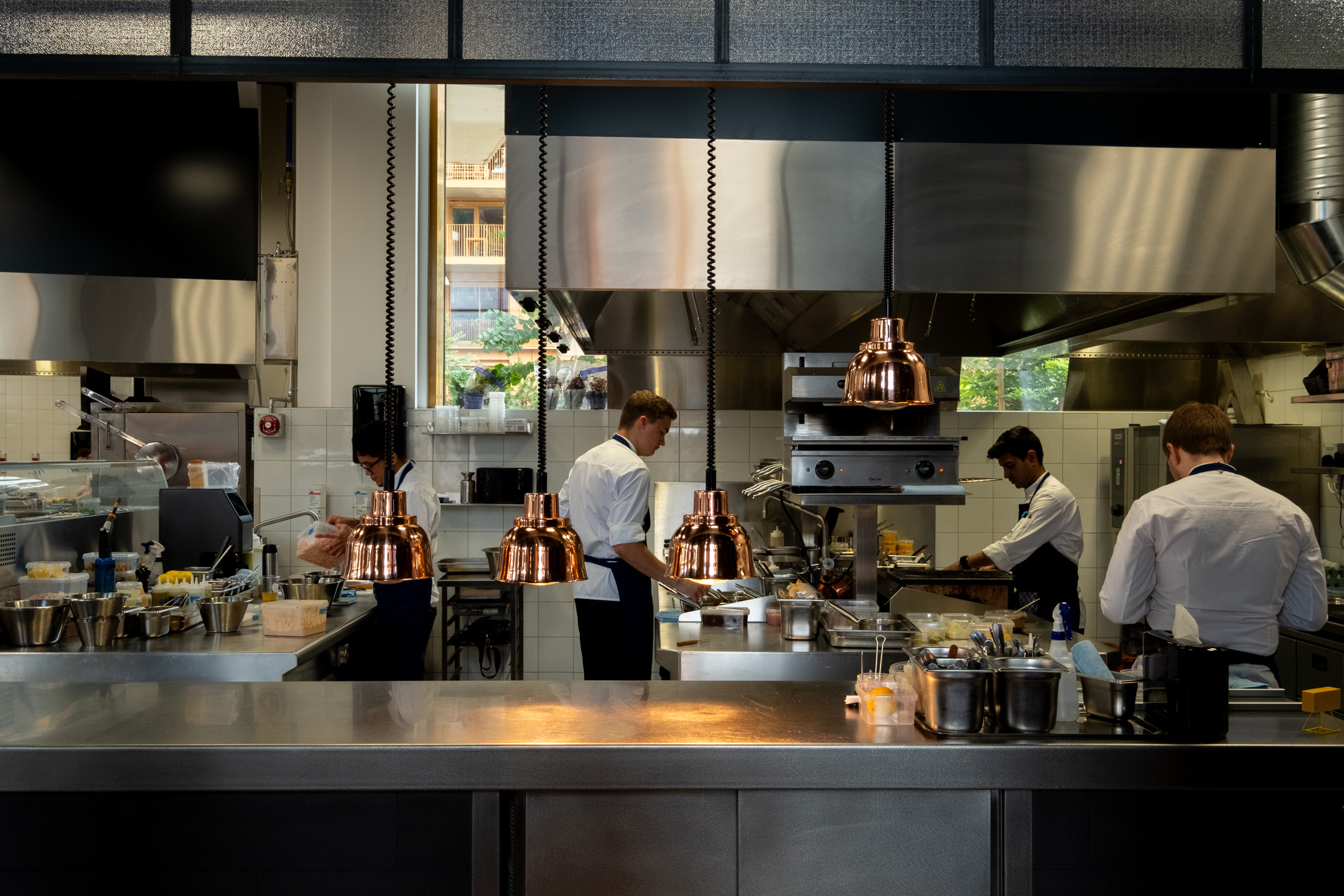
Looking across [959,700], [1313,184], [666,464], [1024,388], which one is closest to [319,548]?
[666,464]

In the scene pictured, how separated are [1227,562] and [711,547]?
7.10 ft

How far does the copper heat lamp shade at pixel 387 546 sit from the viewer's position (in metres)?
2.09

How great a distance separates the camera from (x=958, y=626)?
3242 millimetres

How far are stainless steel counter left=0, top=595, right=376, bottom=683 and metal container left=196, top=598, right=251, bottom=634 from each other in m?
0.22

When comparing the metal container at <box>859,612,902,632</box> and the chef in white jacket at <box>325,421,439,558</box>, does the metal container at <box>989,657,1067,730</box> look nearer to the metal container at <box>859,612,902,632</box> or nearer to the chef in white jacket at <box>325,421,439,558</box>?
the metal container at <box>859,612,902,632</box>

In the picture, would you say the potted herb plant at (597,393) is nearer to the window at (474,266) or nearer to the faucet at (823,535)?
the window at (474,266)

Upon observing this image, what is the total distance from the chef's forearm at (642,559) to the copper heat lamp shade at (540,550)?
204cm

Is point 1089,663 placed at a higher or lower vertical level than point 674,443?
lower

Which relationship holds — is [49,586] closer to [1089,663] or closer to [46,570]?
[46,570]

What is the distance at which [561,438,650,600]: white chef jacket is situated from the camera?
4293 millimetres

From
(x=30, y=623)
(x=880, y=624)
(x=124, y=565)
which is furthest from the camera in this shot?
(x=124, y=565)

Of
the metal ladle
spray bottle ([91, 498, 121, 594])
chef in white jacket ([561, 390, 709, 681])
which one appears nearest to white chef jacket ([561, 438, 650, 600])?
Answer: chef in white jacket ([561, 390, 709, 681])

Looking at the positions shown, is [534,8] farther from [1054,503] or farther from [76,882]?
[1054,503]

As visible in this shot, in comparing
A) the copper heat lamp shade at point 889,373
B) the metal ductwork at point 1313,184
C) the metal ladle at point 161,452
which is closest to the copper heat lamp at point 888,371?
the copper heat lamp shade at point 889,373
